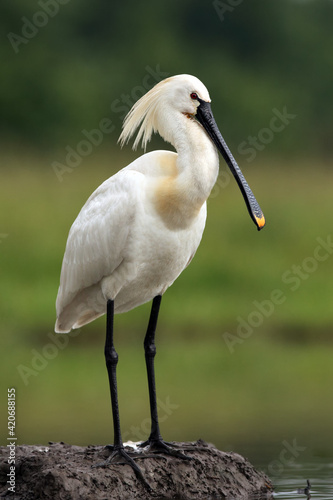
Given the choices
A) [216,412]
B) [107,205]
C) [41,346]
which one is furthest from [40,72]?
Result: [107,205]

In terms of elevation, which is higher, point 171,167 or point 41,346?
point 41,346

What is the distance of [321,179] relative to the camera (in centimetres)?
A: 2047

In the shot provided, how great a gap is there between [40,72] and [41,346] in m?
9.46

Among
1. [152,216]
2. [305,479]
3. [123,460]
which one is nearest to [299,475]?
[305,479]

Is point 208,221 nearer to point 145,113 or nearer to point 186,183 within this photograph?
point 145,113

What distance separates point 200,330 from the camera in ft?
53.7

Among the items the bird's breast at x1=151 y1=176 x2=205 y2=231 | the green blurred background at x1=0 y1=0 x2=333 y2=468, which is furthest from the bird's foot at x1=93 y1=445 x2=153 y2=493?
the green blurred background at x1=0 y1=0 x2=333 y2=468

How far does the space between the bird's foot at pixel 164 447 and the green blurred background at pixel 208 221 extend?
1.38m

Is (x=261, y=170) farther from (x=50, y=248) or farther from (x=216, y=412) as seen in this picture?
(x=216, y=412)

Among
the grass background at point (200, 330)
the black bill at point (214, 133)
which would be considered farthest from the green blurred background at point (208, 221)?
the black bill at point (214, 133)

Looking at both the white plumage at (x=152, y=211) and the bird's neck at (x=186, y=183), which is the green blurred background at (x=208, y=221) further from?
the bird's neck at (x=186, y=183)

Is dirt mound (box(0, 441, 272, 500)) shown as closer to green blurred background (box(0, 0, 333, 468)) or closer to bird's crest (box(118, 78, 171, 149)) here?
green blurred background (box(0, 0, 333, 468))

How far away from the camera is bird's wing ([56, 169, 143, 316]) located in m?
6.86

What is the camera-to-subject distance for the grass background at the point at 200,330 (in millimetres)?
9672
